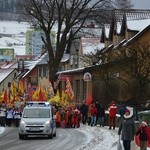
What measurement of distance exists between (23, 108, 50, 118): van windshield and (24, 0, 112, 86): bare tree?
74.6 feet

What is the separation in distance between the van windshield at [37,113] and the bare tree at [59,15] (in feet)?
74.6

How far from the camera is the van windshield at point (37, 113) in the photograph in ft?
89.8

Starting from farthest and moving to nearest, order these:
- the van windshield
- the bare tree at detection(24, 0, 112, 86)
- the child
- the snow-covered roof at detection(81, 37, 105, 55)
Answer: the snow-covered roof at detection(81, 37, 105, 55)
the bare tree at detection(24, 0, 112, 86)
the van windshield
the child

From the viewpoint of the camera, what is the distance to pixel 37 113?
90.5 feet

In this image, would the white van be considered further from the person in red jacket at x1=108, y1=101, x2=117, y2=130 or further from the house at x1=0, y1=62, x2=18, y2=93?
the house at x1=0, y1=62, x2=18, y2=93

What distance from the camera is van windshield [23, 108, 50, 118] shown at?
27.4 metres

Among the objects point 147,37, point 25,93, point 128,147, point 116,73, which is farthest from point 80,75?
point 128,147

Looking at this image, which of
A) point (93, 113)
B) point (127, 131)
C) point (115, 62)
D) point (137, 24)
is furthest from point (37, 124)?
point (137, 24)

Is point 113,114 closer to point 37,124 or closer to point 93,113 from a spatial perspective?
point 93,113

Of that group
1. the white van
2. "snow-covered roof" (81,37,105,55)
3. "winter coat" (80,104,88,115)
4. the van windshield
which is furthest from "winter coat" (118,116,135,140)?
"snow-covered roof" (81,37,105,55)

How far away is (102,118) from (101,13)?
16627 millimetres

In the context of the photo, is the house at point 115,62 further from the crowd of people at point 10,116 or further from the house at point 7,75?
the house at point 7,75

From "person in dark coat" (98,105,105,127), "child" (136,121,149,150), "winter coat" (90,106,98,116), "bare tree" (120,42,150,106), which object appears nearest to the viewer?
"child" (136,121,149,150)

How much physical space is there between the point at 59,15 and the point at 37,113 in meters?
23.4
